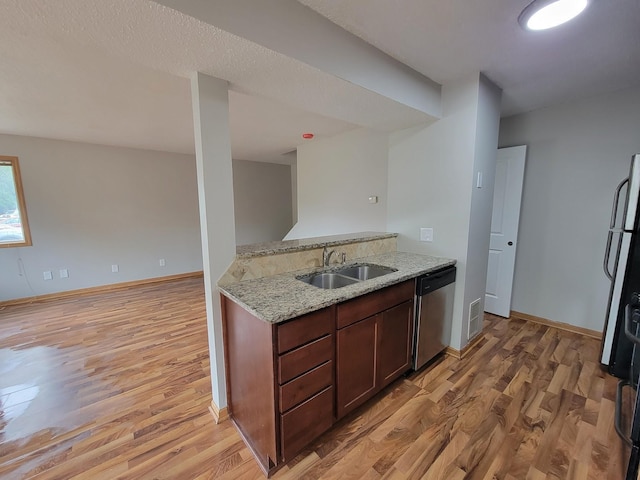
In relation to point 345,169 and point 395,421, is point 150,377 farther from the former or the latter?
point 345,169

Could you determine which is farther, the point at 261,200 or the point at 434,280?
the point at 261,200

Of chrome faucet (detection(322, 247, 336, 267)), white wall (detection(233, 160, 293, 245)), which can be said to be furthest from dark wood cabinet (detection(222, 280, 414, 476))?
white wall (detection(233, 160, 293, 245))

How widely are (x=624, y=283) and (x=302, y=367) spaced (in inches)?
99.3

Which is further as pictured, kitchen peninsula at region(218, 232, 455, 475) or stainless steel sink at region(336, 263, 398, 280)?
stainless steel sink at region(336, 263, 398, 280)

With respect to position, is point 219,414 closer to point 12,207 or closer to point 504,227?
point 504,227

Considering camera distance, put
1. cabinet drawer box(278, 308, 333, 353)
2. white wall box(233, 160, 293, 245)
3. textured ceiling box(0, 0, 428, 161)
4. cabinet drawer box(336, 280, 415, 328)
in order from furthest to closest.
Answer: white wall box(233, 160, 293, 245)
cabinet drawer box(336, 280, 415, 328)
cabinet drawer box(278, 308, 333, 353)
textured ceiling box(0, 0, 428, 161)

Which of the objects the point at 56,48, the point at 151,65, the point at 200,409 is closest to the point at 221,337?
the point at 200,409

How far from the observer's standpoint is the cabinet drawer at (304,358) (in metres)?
1.29

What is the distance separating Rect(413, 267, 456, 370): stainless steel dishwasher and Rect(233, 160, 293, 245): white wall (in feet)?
14.5

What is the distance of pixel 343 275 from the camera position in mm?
2174

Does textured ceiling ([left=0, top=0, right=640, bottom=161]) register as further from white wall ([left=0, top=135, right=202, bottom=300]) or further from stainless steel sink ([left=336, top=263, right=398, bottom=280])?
stainless steel sink ([left=336, top=263, right=398, bottom=280])

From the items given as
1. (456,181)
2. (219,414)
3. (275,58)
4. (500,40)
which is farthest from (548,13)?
(219,414)

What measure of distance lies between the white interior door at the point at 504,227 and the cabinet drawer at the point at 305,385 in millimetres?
2699

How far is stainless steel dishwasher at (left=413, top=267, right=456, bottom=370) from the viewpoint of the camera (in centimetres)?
207
